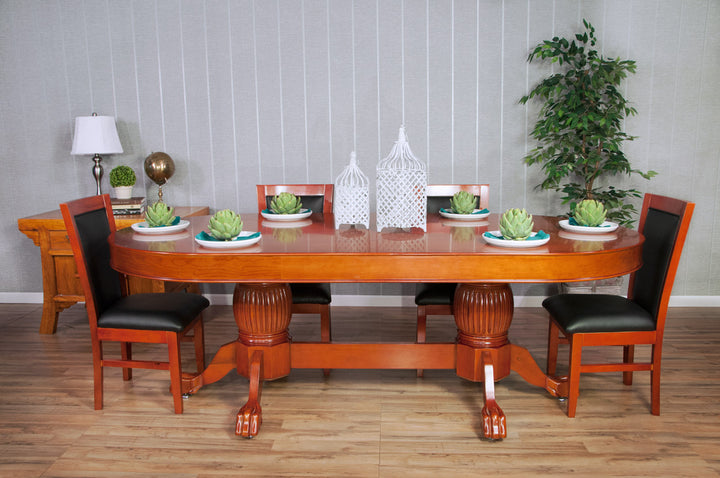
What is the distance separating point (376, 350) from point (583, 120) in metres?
2.01

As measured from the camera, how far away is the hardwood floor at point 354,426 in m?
2.16

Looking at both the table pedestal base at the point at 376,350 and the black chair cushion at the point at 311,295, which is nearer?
the table pedestal base at the point at 376,350

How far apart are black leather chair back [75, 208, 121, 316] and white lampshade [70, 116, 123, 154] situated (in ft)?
4.22

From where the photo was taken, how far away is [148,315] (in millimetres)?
2496

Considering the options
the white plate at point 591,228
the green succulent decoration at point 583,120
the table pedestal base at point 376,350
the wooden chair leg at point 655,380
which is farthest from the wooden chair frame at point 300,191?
the wooden chair leg at point 655,380

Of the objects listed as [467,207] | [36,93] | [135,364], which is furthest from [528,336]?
[36,93]

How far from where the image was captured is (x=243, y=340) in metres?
2.63

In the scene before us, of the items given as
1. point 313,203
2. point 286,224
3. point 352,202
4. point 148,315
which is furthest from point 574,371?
point 148,315

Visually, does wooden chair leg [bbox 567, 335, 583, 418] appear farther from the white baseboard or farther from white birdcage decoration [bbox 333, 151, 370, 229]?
the white baseboard

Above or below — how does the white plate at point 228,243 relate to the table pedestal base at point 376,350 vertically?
above

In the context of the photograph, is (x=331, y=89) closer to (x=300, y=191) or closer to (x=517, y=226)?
(x=300, y=191)

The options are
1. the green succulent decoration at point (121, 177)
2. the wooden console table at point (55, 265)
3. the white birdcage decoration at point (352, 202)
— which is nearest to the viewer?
the white birdcage decoration at point (352, 202)

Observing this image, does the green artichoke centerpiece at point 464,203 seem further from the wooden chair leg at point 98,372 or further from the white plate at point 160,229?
the wooden chair leg at point 98,372

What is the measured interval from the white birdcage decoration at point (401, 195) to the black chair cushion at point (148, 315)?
2.94ft
